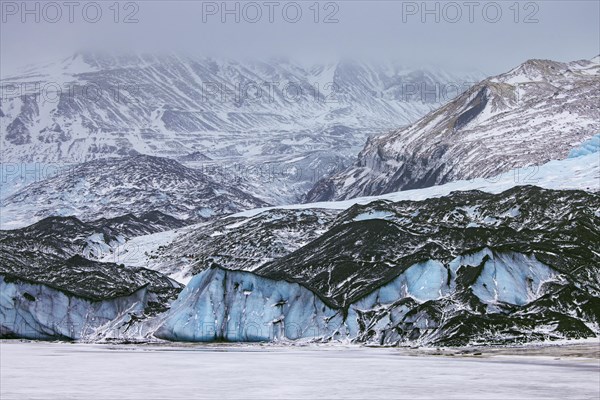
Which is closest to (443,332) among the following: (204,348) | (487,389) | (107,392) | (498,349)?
(498,349)

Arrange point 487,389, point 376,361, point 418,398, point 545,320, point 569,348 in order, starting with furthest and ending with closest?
point 545,320, point 569,348, point 376,361, point 487,389, point 418,398

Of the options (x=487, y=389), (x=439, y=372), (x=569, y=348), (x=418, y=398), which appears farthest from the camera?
(x=569, y=348)

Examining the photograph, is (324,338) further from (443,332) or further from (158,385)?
(158,385)

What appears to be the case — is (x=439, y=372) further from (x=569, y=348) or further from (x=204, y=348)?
(x=204, y=348)

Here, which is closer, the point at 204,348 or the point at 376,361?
the point at 376,361

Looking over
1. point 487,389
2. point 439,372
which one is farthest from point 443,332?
point 487,389

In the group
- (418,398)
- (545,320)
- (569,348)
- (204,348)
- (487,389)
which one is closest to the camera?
(418,398)
